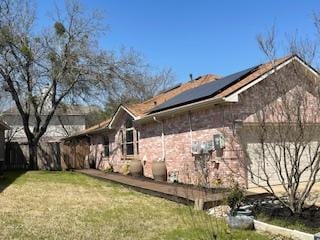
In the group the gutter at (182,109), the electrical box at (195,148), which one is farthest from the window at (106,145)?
the electrical box at (195,148)

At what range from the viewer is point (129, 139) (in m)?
21.6

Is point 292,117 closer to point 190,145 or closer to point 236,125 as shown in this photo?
point 236,125

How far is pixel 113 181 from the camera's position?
17688mm

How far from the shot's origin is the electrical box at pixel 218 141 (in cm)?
1329

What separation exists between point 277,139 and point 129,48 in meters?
19.7

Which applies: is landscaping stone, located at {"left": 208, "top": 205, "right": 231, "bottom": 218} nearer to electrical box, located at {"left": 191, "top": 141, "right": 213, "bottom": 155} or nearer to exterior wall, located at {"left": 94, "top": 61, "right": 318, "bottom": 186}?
exterior wall, located at {"left": 94, "top": 61, "right": 318, "bottom": 186}

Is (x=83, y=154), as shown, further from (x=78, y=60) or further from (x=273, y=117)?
(x=273, y=117)

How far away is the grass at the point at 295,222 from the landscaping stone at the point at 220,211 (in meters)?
1.10

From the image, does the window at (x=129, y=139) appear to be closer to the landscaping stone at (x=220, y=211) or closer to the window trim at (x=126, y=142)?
the window trim at (x=126, y=142)

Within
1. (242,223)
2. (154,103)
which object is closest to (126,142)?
(154,103)

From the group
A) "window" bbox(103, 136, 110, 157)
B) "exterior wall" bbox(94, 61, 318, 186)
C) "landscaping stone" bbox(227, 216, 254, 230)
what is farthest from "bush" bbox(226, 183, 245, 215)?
"window" bbox(103, 136, 110, 157)

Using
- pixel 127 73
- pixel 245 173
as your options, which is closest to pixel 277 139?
pixel 245 173

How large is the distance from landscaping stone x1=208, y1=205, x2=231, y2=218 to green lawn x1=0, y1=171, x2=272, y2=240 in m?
0.26

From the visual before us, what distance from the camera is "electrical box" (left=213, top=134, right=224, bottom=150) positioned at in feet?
43.6
